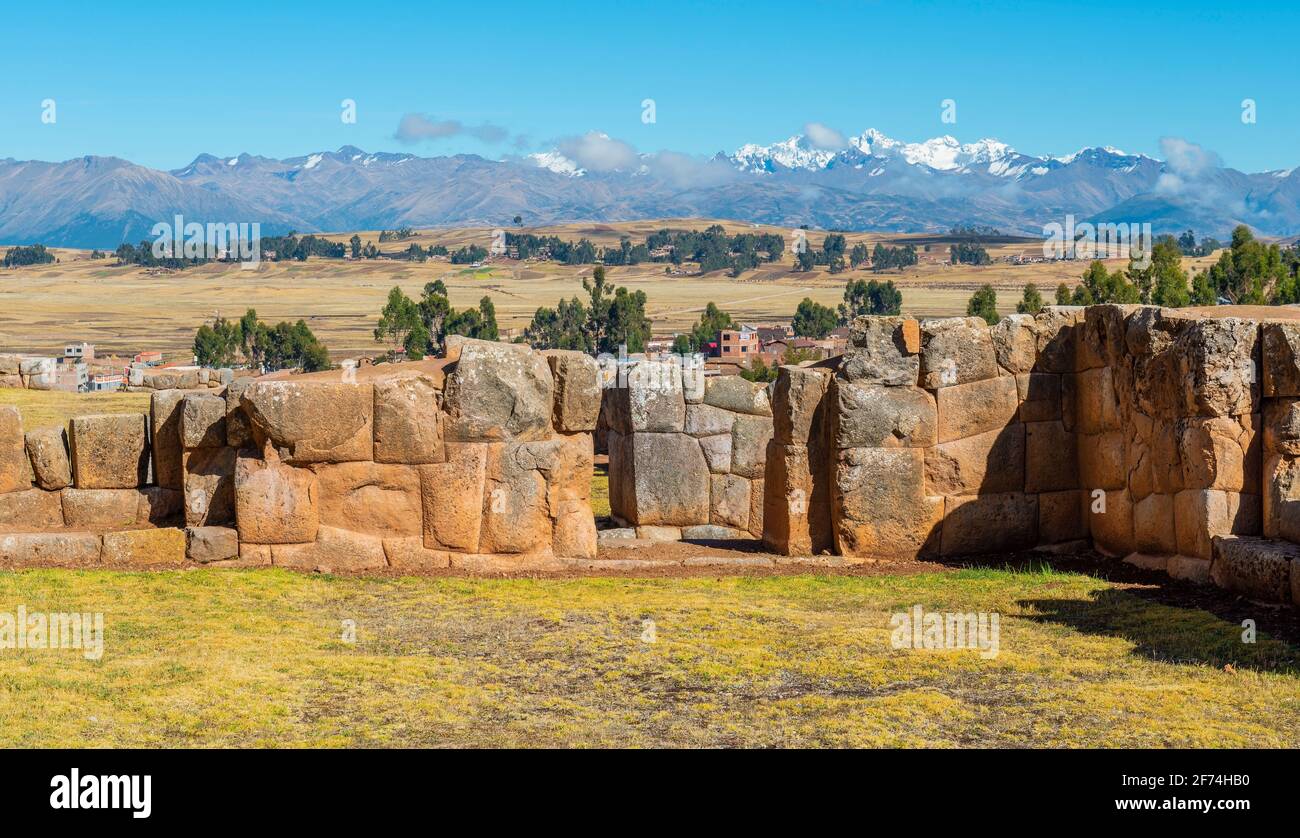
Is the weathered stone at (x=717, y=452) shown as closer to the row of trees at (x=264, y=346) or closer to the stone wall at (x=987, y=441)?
the stone wall at (x=987, y=441)

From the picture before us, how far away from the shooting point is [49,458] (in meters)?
20.2

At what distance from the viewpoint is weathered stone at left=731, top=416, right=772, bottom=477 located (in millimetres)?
25312

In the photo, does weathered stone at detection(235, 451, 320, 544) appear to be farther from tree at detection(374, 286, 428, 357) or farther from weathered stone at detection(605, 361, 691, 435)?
tree at detection(374, 286, 428, 357)

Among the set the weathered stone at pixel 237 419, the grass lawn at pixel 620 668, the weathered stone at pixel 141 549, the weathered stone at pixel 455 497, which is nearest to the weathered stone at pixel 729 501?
the grass lawn at pixel 620 668

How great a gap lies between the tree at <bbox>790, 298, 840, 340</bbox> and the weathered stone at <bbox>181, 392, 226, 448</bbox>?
11513 centimetres

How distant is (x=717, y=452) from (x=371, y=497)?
310 inches

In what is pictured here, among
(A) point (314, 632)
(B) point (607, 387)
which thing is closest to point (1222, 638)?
(A) point (314, 632)

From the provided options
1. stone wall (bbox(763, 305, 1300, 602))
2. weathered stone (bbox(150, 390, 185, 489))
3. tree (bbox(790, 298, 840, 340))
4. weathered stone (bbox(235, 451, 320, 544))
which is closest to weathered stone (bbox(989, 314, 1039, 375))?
stone wall (bbox(763, 305, 1300, 602))

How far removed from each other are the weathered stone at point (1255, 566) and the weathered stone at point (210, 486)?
1313 cm

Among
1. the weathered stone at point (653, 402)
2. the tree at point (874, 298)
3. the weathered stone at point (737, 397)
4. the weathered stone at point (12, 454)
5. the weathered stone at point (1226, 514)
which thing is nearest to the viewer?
the weathered stone at point (1226, 514)

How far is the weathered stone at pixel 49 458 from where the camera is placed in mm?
20203

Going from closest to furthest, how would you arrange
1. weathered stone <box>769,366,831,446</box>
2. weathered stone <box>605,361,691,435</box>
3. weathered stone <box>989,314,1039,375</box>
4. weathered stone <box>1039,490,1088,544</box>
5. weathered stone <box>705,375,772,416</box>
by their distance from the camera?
weathered stone <box>989,314,1039,375</box> → weathered stone <box>769,366,831,446</box> → weathered stone <box>1039,490,1088,544</box> → weathered stone <box>605,361,691,435</box> → weathered stone <box>705,375,772,416</box>

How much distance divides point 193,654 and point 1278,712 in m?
10.4

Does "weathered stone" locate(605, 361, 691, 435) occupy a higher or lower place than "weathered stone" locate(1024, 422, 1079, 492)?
higher
